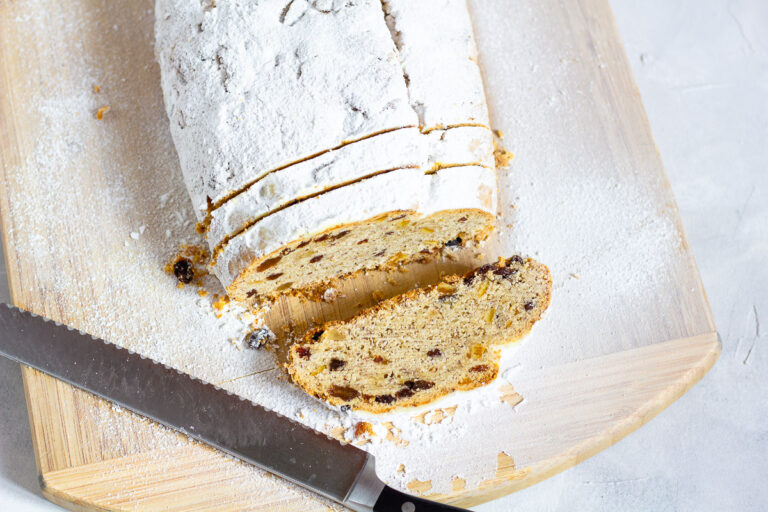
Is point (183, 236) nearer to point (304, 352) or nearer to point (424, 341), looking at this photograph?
point (304, 352)

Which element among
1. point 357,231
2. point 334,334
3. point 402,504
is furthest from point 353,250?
point 402,504

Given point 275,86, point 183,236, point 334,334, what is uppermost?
point 275,86

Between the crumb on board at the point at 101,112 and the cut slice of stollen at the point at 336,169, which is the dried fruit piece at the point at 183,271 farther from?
the crumb on board at the point at 101,112

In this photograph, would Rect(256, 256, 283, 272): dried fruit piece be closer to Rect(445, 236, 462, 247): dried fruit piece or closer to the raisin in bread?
the raisin in bread

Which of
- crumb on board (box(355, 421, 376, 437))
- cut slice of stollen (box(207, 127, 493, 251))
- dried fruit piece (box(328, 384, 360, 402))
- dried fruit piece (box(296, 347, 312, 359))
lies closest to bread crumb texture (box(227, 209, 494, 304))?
cut slice of stollen (box(207, 127, 493, 251))

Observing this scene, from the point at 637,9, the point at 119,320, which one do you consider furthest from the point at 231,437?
the point at 637,9
